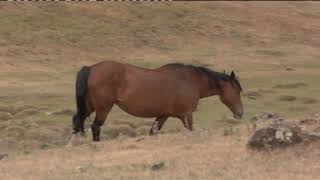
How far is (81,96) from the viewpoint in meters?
15.8

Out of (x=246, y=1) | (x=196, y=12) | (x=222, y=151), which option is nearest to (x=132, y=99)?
(x=222, y=151)

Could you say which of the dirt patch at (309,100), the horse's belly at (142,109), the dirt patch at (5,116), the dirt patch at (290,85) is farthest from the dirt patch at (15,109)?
the horse's belly at (142,109)

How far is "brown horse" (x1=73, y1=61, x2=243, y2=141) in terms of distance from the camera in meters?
15.9

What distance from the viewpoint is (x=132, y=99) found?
53.0 feet

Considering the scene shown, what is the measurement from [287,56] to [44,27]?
1342 centimetres

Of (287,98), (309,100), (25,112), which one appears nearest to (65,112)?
(25,112)

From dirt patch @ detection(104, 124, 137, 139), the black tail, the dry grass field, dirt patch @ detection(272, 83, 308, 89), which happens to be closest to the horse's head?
the dry grass field

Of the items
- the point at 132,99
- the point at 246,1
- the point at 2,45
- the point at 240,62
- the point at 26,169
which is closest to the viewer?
the point at 26,169

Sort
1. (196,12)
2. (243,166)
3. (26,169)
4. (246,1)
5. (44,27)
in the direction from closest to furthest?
(243,166)
(26,169)
(44,27)
(196,12)
(246,1)

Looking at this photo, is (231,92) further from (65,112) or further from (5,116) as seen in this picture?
(5,116)

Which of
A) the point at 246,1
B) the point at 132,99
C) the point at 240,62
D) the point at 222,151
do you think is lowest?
the point at 246,1

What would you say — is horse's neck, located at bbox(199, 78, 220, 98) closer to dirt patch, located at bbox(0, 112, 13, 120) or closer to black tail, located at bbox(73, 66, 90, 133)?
black tail, located at bbox(73, 66, 90, 133)

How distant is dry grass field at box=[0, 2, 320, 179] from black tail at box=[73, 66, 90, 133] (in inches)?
13.4

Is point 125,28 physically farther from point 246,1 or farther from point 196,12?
point 246,1
